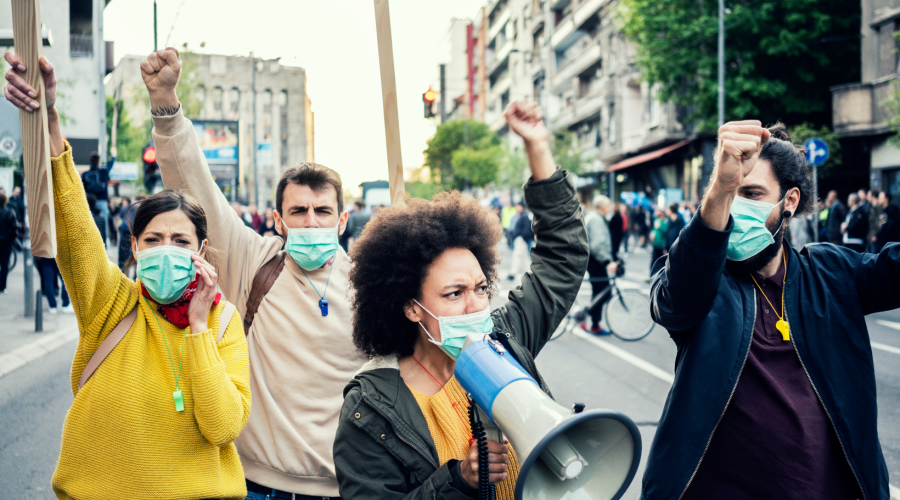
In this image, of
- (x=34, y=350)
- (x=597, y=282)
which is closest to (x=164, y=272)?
(x=34, y=350)

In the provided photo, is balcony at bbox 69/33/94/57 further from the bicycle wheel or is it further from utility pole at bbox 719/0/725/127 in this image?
the bicycle wheel

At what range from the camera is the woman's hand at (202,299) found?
2088 millimetres

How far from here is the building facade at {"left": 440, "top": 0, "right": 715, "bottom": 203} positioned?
1182 inches

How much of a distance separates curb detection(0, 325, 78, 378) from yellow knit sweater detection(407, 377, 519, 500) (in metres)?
6.86

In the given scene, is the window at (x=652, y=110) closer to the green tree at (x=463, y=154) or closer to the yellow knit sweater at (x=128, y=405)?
the green tree at (x=463, y=154)

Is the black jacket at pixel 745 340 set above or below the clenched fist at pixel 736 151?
below

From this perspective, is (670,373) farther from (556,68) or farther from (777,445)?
(556,68)

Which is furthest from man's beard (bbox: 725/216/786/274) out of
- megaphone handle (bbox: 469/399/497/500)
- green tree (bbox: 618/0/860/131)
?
green tree (bbox: 618/0/860/131)

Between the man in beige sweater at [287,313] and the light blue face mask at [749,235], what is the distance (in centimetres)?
127

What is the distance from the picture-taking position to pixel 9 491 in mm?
4355

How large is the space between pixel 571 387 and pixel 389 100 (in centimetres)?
487

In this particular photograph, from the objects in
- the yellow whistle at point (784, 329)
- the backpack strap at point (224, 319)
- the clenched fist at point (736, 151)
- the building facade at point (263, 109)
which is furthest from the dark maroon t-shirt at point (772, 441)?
the building facade at point (263, 109)

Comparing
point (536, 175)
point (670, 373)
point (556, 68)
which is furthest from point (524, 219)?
point (556, 68)

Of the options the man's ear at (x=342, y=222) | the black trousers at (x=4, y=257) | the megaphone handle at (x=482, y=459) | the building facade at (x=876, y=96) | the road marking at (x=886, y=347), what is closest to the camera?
the megaphone handle at (x=482, y=459)
